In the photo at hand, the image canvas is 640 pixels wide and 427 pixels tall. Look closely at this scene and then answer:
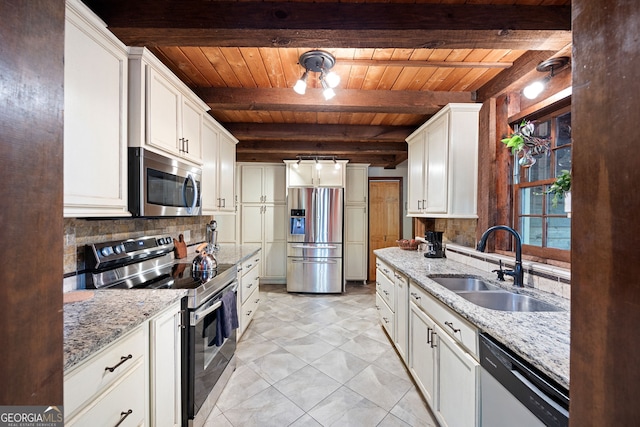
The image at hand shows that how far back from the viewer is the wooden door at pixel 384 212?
5.27 m

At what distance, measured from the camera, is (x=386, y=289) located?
9.14 feet

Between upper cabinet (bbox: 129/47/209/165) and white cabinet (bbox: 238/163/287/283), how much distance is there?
2.52 metres

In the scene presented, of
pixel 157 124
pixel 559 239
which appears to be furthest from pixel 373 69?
pixel 559 239

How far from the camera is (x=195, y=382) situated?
153cm

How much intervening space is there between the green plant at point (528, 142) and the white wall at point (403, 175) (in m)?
3.36

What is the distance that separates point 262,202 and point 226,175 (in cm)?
170

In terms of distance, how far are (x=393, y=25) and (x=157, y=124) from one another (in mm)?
1560

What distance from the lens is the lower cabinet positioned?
87 cm

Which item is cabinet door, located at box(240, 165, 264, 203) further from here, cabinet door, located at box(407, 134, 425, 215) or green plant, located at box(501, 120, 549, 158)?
green plant, located at box(501, 120, 549, 158)

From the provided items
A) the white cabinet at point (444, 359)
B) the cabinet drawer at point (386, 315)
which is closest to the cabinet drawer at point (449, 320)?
the white cabinet at point (444, 359)

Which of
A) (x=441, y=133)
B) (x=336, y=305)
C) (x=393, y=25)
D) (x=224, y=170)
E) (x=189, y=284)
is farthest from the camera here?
(x=336, y=305)

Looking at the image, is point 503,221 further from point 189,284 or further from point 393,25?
point 189,284

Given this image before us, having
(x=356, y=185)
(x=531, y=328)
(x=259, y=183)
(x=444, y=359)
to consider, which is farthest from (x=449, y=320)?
(x=259, y=183)

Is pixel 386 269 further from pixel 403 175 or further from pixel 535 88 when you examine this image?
pixel 403 175
